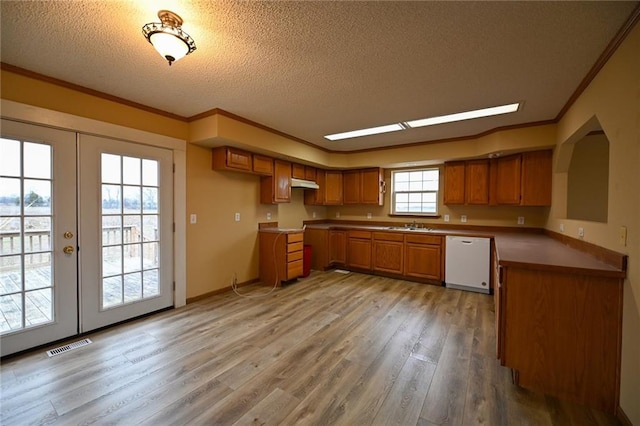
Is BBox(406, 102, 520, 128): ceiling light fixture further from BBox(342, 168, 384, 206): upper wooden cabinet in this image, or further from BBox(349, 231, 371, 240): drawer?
BBox(349, 231, 371, 240): drawer

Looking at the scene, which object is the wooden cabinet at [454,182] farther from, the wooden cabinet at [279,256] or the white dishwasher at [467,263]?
the wooden cabinet at [279,256]

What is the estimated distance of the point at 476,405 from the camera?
1.78 metres

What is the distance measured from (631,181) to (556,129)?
7.68 feet

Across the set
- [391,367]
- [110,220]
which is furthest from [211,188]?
[391,367]

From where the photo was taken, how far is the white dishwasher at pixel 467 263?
13.3 ft

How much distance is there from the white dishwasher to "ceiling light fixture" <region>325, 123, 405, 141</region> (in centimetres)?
194

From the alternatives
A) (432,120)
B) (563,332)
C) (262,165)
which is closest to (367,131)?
(432,120)

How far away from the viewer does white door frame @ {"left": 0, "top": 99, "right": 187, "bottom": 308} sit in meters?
2.33

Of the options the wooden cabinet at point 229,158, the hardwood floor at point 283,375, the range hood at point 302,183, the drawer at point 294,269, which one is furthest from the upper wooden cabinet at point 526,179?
the wooden cabinet at point 229,158

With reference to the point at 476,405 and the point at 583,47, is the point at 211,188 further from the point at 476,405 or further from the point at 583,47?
the point at 583,47

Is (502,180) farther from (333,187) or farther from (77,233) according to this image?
(77,233)

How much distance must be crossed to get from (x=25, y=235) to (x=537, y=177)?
19.2ft

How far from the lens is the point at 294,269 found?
14.9ft

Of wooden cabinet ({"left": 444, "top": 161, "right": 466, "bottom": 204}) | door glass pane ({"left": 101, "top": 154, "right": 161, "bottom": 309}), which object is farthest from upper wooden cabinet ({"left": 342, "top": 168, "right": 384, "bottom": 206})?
door glass pane ({"left": 101, "top": 154, "right": 161, "bottom": 309})
